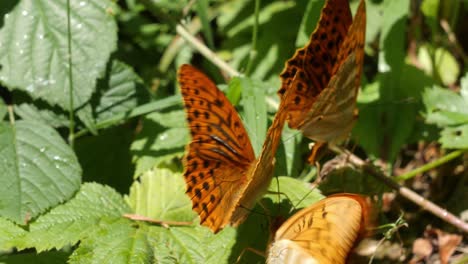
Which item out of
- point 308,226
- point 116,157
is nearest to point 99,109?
point 116,157

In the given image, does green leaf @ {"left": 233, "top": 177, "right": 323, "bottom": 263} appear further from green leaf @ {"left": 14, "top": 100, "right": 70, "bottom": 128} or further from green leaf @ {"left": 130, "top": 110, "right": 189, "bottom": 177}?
green leaf @ {"left": 14, "top": 100, "right": 70, "bottom": 128}

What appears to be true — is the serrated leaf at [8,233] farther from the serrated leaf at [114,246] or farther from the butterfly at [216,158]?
Result: the butterfly at [216,158]

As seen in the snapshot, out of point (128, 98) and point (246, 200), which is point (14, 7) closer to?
point (128, 98)

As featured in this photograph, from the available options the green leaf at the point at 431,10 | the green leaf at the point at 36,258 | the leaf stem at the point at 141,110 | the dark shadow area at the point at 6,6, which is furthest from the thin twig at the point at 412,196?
the dark shadow area at the point at 6,6

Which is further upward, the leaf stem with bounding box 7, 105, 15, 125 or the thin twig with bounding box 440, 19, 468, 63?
the leaf stem with bounding box 7, 105, 15, 125

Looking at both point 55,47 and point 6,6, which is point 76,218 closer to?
point 55,47

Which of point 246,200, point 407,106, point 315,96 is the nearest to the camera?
point 246,200

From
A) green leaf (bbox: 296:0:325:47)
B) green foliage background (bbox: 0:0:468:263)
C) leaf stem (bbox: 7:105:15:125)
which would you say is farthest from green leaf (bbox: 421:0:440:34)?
leaf stem (bbox: 7:105:15:125)
